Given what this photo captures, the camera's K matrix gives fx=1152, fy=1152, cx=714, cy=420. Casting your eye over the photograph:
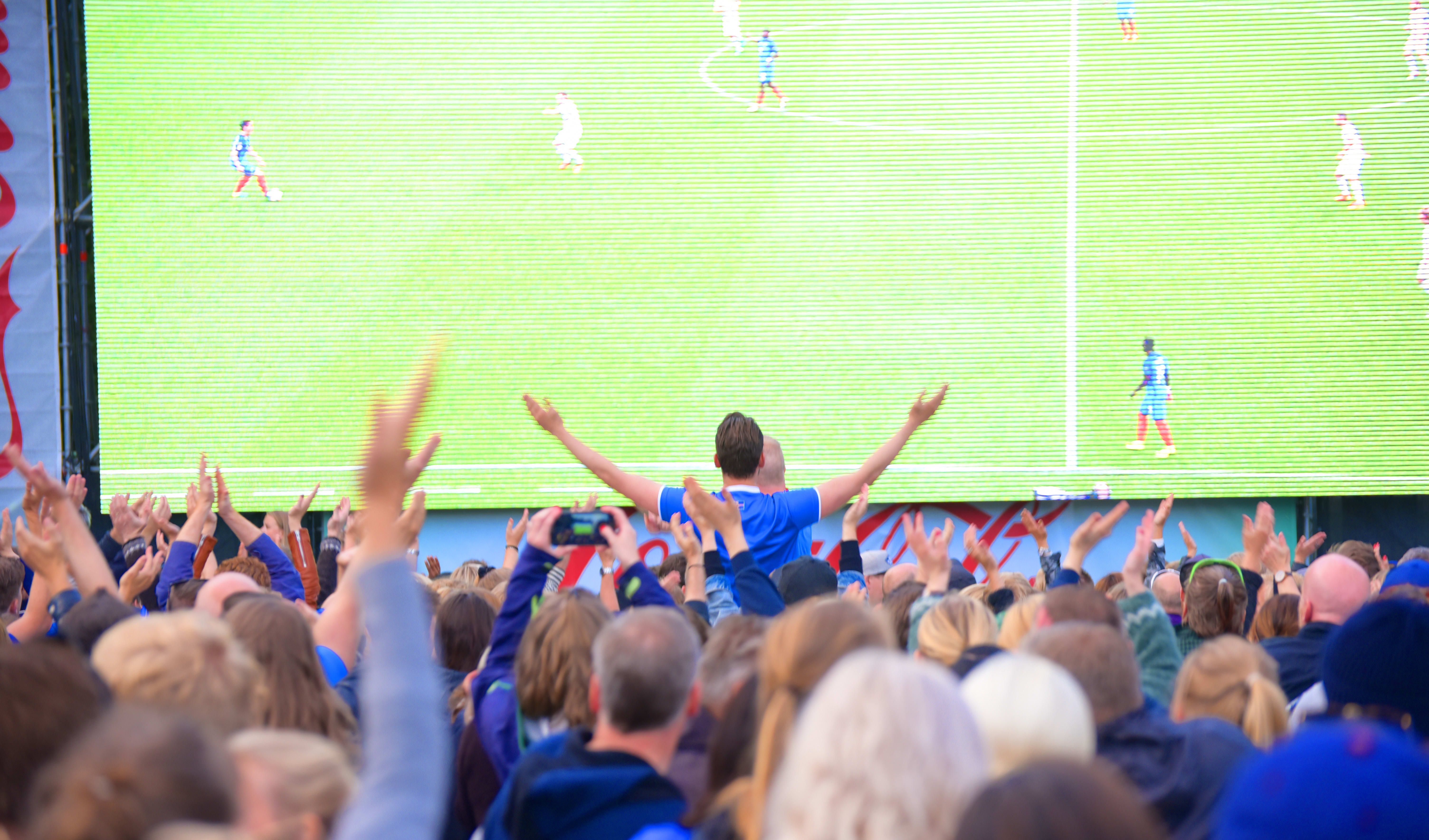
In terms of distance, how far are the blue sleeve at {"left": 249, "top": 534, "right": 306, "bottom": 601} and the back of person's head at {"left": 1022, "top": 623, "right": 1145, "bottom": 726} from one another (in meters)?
2.67

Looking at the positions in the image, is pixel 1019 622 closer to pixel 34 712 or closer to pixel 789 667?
pixel 789 667

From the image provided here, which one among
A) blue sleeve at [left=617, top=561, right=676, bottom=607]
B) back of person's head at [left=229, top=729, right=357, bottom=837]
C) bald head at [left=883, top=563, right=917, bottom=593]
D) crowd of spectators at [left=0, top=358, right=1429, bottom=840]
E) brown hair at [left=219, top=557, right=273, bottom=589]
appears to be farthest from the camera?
bald head at [left=883, top=563, right=917, bottom=593]

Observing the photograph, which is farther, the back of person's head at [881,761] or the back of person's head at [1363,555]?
the back of person's head at [1363,555]

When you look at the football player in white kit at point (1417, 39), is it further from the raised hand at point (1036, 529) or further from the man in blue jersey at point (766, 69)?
the raised hand at point (1036, 529)

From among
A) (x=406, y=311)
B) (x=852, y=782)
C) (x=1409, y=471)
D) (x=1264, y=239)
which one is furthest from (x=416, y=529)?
(x=1409, y=471)

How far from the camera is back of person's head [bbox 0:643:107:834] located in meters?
1.39

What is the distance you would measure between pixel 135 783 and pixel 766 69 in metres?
7.45

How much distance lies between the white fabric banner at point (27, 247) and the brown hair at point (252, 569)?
4.03 m

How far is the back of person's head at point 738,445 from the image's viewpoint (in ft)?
12.3

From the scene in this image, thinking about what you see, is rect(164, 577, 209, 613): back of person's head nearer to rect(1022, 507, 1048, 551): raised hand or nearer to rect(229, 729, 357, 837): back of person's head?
rect(229, 729, 357, 837): back of person's head

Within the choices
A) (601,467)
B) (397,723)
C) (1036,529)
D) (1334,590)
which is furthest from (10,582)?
(1334,590)

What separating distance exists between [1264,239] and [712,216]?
3812 millimetres

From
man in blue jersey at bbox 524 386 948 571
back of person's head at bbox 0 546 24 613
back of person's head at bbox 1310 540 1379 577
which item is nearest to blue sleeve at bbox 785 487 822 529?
man in blue jersey at bbox 524 386 948 571

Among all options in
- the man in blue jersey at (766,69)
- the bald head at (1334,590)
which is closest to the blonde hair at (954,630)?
the bald head at (1334,590)
